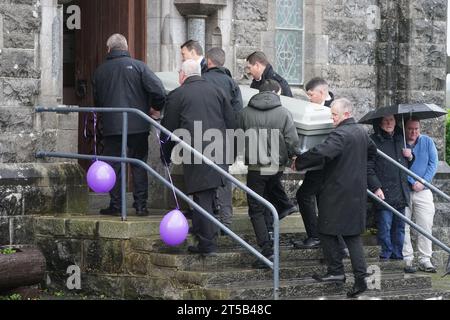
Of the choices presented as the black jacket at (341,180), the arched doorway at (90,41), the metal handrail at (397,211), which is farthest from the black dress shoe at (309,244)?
the arched doorway at (90,41)

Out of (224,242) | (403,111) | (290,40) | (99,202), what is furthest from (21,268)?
(290,40)

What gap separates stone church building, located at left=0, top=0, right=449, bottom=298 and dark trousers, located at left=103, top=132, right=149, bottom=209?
59 cm

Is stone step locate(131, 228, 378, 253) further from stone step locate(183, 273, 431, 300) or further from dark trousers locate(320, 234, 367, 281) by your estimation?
A: dark trousers locate(320, 234, 367, 281)

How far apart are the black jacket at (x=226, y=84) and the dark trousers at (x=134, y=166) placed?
0.91 meters

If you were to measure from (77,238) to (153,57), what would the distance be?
9.69ft

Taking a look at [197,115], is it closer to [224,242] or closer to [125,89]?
[125,89]

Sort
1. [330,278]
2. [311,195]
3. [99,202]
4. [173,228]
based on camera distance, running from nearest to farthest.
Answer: [173,228], [330,278], [311,195], [99,202]

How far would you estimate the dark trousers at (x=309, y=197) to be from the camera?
11.8 m

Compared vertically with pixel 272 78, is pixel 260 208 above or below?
below

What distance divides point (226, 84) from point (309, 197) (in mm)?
1336

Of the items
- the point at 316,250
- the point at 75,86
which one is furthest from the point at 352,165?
the point at 75,86

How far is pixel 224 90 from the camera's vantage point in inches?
465

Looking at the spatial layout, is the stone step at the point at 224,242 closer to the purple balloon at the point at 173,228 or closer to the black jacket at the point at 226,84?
the purple balloon at the point at 173,228
